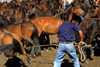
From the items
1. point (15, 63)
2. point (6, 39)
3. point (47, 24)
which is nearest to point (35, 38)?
point (47, 24)

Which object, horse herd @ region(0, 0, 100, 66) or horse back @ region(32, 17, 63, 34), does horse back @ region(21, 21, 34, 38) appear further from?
horse back @ region(32, 17, 63, 34)

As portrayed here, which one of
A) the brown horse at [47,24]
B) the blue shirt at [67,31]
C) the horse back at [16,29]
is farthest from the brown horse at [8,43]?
the brown horse at [47,24]

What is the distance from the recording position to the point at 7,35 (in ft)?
17.8

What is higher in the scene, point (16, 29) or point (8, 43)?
point (8, 43)

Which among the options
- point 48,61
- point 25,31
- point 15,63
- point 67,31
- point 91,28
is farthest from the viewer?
point 25,31

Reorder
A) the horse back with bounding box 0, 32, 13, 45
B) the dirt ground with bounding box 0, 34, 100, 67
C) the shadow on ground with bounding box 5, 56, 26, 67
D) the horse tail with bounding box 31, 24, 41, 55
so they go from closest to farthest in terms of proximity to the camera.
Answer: the horse back with bounding box 0, 32, 13, 45 → the shadow on ground with bounding box 5, 56, 26, 67 → the dirt ground with bounding box 0, 34, 100, 67 → the horse tail with bounding box 31, 24, 41, 55

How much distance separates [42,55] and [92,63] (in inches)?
97.2

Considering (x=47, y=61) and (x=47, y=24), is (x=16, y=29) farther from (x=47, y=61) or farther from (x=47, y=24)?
(x=47, y=61)

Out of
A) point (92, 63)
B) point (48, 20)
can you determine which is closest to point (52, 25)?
point (48, 20)

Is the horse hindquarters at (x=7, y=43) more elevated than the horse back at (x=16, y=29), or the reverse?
the horse hindquarters at (x=7, y=43)

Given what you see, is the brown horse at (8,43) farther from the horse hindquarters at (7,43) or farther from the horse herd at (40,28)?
the horse herd at (40,28)

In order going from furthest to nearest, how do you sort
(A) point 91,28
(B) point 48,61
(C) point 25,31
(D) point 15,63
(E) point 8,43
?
(C) point 25,31
(A) point 91,28
(B) point 48,61
(D) point 15,63
(E) point 8,43

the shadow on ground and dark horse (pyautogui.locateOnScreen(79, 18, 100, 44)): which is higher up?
dark horse (pyautogui.locateOnScreen(79, 18, 100, 44))

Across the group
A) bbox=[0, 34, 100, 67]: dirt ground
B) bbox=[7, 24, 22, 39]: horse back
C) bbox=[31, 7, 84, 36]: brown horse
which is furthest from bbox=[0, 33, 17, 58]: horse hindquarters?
bbox=[31, 7, 84, 36]: brown horse
